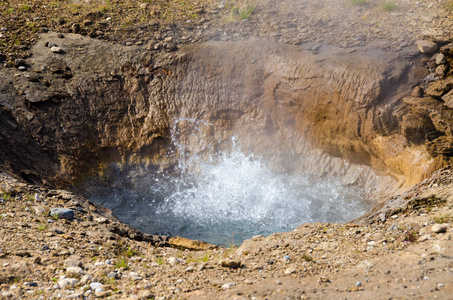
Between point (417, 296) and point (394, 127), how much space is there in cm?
345

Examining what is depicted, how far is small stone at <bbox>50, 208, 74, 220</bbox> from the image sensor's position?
152 inches

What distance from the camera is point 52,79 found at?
257 inches

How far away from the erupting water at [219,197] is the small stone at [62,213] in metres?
1.67

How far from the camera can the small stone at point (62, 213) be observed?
3.87 m

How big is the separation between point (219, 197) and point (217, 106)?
1.57 meters

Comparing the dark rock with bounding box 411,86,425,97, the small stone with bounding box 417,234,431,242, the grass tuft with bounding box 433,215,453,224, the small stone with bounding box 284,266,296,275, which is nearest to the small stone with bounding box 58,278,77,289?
the small stone with bounding box 284,266,296,275

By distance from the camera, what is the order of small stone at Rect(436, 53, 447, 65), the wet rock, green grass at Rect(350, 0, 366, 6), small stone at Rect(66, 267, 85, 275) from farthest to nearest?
green grass at Rect(350, 0, 366, 6), small stone at Rect(436, 53, 447, 65), the wet rock, small stone at Rect(66, 267, 85, 275)

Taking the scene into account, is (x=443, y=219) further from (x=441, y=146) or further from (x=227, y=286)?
(x=227, y=286)

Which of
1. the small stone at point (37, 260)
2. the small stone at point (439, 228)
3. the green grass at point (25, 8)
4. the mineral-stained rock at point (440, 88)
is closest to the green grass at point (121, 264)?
the small stone at point (37, 260)

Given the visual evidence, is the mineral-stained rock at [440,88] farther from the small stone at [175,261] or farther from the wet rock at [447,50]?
the small stone at [175,261]

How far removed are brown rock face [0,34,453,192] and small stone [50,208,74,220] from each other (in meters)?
1.53

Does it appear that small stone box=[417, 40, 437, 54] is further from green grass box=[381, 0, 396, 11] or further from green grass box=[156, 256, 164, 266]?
green grass box=[156, 256, 164, 266]

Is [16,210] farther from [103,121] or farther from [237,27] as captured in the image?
[237,27]

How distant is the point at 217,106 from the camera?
22.1ft
